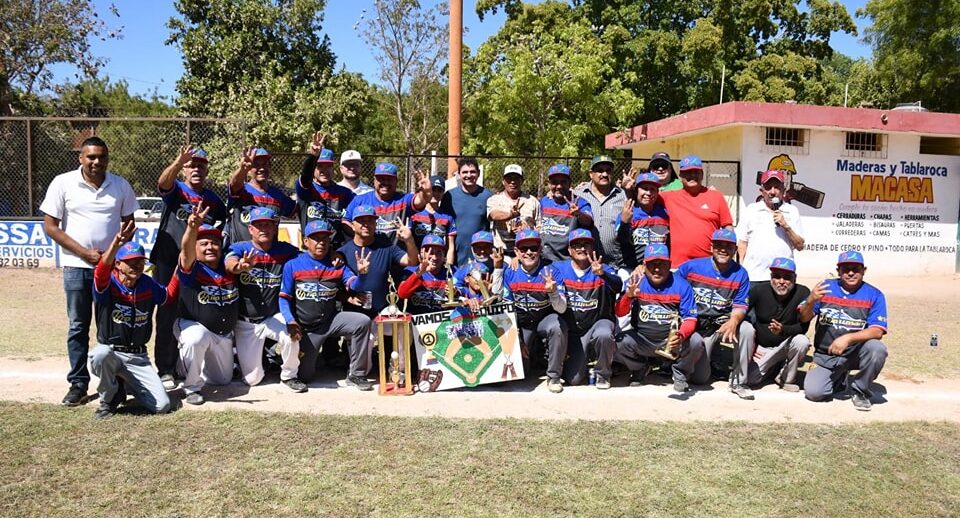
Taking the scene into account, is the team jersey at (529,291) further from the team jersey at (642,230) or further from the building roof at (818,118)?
the building roof at (818,118)

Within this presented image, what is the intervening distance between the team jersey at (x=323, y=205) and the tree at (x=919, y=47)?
21758mm

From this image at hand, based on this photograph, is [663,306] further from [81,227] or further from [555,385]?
[81,227]

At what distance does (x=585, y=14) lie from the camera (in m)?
28.0

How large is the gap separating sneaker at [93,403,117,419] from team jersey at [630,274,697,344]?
13.9 ft

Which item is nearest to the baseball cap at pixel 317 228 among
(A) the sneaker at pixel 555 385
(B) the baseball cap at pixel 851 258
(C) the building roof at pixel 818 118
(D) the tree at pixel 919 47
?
(A) the sneaker at pixel 555 385

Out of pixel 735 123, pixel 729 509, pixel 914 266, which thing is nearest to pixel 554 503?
pixel 729 509

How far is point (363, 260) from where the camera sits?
20.1 feet

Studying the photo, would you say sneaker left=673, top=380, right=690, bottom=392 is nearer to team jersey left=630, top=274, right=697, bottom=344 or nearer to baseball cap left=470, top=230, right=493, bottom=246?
team jersey left=630, top=274, right=697, bottom=344

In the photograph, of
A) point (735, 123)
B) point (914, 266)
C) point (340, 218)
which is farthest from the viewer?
point (914, 266)

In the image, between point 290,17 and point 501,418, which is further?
point 290,17

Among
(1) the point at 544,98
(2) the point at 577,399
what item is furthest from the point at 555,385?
(1) the point at 544,98

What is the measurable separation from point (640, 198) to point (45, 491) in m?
5.01

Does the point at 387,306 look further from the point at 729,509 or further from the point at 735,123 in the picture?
the point at 735,123

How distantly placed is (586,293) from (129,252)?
368 centimetres
